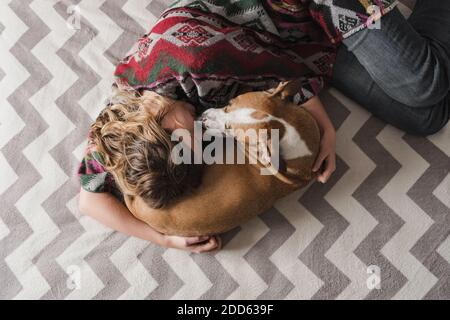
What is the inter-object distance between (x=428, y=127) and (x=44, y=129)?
909 millimetres

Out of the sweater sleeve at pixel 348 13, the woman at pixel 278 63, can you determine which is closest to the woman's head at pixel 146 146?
the woman at pixel 278 63

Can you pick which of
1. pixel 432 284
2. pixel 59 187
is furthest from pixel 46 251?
pixel 432 284

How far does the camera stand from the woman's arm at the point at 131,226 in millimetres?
888

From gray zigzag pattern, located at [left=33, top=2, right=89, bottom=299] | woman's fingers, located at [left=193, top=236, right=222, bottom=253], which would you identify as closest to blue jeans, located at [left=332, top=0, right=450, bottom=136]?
woman's fingers, located at [left=193, top=236, right=222, bottom=253]

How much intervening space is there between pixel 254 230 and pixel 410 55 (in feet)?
1.64

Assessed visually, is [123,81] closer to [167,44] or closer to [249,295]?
[167,44]

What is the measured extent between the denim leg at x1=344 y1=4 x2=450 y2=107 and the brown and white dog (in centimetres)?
23

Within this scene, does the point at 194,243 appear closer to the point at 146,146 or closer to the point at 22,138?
the point at 146,146

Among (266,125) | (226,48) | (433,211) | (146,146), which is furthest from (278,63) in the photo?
(433,211)

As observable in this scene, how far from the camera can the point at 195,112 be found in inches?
→ 34.9

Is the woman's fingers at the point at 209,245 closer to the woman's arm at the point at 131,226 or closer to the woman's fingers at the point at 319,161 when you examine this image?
the woman's arm at the point at 131,226

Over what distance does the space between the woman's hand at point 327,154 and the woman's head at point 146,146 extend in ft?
0.88

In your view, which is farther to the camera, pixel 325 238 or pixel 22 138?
pixel 22 138

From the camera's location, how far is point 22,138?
1023 millimetres
